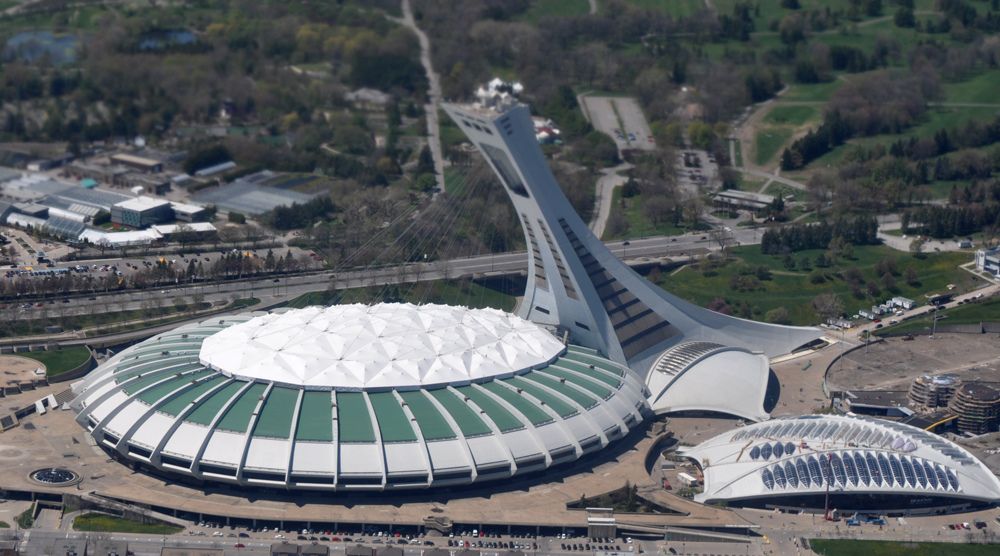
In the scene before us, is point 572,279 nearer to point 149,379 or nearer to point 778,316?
point 778,316

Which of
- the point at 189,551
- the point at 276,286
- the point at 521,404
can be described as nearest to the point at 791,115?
the point at 276,286

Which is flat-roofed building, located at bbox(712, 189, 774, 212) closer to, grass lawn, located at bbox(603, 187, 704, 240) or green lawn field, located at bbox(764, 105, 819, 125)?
grass lawn, located at bbox(603, 187, 704, 240)

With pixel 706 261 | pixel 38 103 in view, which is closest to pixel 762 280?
pixel 706 261

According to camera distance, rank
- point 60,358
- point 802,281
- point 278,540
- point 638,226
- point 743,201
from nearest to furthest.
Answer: point 278,540
point 60,358
point 802,281
point 638,226
point 743,201

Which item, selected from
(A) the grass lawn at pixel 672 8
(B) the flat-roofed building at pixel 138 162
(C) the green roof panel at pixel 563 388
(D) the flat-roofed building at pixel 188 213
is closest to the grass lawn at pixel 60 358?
(C) the green roof panel at pixel 563 388

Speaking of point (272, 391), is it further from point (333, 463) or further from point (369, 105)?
point (369, 105)

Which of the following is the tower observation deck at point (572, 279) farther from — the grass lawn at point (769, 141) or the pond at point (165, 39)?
the pond at point (165, 39)

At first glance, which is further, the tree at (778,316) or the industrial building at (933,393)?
the tree at (778,316)
